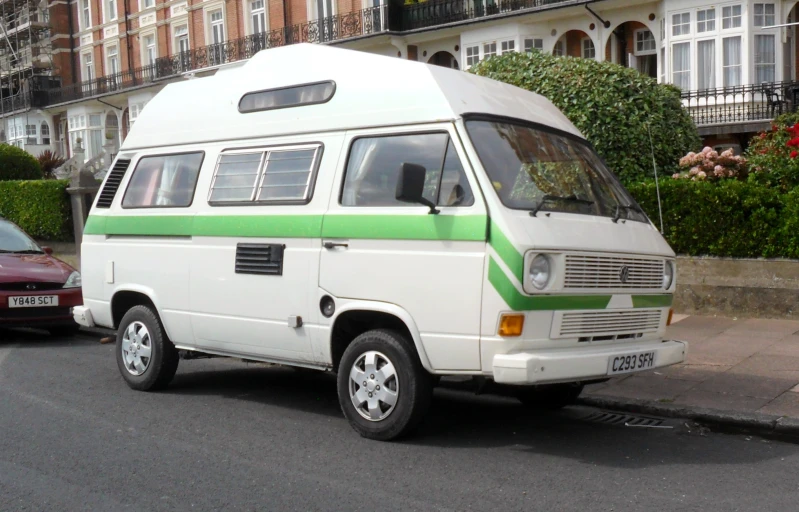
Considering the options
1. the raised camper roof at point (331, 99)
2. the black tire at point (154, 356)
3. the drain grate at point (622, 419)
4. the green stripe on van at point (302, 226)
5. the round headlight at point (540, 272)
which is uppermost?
the raised camper roof at point (331, 99)

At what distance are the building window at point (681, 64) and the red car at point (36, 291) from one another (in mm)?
17639

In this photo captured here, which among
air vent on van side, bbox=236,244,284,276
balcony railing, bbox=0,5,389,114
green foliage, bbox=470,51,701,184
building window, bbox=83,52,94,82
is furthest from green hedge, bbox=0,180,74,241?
building window, bbox=83,52,94,82

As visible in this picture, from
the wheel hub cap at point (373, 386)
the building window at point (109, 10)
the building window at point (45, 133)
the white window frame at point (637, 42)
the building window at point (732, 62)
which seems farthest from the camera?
the building window at point (45, 133)

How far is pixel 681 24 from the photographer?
81.7 ft

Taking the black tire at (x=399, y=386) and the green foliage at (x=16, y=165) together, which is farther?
the green foliage at (x=16, y=165)

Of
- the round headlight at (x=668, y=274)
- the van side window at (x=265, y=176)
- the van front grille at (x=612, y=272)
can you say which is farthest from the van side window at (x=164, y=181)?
the round headlight at (x=668, y=274)

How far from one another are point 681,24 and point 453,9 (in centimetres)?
764

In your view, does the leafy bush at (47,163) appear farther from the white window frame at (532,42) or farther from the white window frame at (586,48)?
the white window frame at (586,48)

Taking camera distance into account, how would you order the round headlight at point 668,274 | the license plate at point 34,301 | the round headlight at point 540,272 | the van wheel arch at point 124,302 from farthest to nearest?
the license plate at point 34,301 → the van wheel arch at point 124,302 → the round headlight at point 668,274 → the round headlight at point 540,272

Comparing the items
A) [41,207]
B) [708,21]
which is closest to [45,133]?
[41,207]

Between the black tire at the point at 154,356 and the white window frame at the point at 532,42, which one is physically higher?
the white window frame at the point at 532,42

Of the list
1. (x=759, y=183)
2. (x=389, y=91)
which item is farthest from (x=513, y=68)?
(x=389, y=91)

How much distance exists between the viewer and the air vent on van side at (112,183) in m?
9.12

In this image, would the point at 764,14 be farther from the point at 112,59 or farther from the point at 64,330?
the point at 112,59
